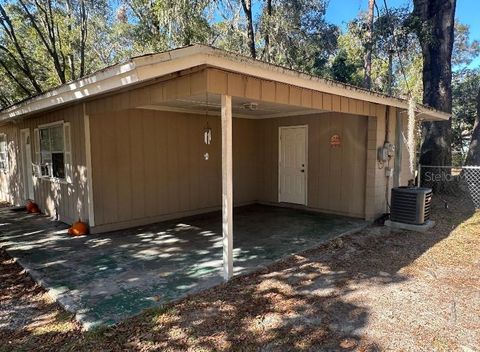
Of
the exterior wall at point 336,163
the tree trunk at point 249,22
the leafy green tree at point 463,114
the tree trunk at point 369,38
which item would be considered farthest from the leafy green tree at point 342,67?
the exterior wall at point 336,163

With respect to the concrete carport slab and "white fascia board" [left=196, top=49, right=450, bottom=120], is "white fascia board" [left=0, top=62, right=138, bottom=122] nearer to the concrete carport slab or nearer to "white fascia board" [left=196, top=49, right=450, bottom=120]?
"white fascia board" [left=196, top=49, right=450, bottom=120]

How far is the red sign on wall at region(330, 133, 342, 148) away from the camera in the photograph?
268 inches

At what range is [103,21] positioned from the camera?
13789 mm

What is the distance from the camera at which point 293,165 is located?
303 inches

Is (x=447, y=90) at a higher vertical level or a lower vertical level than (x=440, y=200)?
higher

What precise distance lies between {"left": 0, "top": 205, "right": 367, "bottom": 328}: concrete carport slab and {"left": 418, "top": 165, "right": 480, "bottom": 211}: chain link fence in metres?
4.03

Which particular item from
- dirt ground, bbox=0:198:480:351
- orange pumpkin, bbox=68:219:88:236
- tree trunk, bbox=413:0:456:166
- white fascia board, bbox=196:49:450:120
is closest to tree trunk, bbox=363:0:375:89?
tree trunk, bbox=413:0:456:166

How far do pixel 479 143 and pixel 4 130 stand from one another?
14006 mm

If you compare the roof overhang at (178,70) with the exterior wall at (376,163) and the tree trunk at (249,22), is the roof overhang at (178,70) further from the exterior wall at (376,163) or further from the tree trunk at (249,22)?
the tree trunk at (249,22)

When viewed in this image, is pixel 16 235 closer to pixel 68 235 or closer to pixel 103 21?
pixel 68 235

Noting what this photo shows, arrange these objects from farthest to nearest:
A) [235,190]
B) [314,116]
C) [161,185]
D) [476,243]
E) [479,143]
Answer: [479,143]
[235,190]
[314,116]
[161,185]
[476,243]

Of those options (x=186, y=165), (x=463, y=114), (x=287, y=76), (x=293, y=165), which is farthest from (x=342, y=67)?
(x=287, y=76)

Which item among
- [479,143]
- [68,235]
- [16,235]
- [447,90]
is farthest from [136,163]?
[479,143]

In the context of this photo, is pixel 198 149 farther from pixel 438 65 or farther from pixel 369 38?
pixel 369 38
